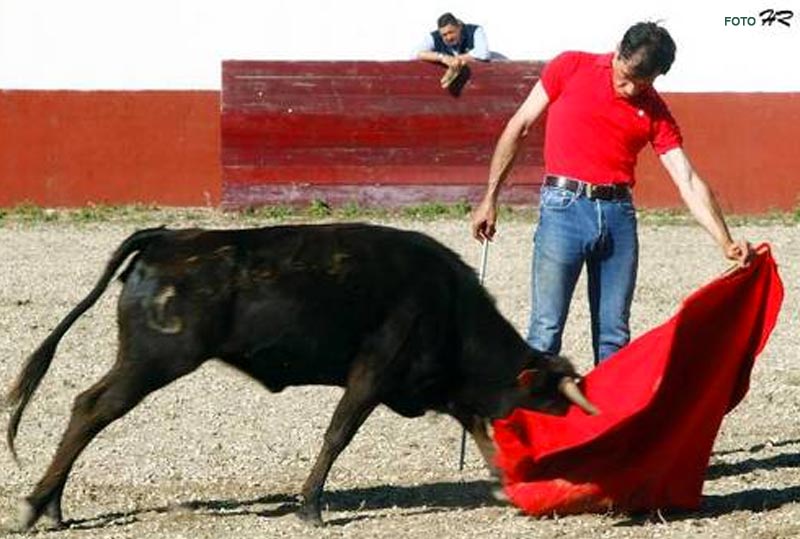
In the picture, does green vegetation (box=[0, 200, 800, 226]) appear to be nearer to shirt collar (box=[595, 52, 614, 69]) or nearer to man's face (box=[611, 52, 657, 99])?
shirt collar (box=[595, 52, 614, 69])

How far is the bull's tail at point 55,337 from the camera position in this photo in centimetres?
624

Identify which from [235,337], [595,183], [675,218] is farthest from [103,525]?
[675,218]

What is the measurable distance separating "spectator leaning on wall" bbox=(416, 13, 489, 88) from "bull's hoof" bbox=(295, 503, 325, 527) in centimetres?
1045

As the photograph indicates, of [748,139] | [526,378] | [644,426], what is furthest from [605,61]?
[748,139]

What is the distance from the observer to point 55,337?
6.37m

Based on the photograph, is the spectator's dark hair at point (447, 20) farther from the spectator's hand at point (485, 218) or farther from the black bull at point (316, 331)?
the black bull at point (316, 331)

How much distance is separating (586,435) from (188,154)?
36.9 feet

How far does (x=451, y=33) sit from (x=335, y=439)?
10.4m

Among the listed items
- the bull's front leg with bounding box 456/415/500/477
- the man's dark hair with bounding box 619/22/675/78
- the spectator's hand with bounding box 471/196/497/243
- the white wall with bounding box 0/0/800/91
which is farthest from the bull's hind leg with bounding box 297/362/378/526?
the white wall with bounding box 0/0/800/91

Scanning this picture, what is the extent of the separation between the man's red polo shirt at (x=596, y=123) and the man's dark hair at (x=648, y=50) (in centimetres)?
20

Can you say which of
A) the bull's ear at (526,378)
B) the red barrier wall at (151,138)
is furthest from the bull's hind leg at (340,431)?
the red barrier wall at (151,138)

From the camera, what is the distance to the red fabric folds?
20.6ft

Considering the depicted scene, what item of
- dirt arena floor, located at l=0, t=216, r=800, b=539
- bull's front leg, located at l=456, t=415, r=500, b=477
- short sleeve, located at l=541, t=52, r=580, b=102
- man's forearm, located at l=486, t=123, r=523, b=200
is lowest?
dirt arena floor, located at l=0, t=216, r=800, b=539

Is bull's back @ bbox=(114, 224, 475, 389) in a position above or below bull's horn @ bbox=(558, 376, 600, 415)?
above
